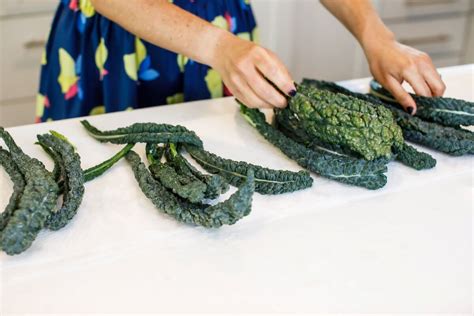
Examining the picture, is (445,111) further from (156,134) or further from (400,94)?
(156,134)

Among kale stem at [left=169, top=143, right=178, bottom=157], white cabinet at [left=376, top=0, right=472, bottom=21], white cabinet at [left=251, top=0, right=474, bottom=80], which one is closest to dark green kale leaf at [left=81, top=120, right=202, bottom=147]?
kale stem at [left=169, top=143, right=178, bottom=157]

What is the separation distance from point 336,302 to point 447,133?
44 cm

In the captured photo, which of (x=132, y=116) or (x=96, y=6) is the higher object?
(x=96, y=6)

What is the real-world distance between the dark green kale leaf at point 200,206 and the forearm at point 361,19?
0.51 meters

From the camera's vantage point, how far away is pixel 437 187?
91 centimetres

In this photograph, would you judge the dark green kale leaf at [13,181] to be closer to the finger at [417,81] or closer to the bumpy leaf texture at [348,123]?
the bumpy leaf texture at [348,123]

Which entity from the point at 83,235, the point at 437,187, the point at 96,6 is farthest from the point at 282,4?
the point at 83,235

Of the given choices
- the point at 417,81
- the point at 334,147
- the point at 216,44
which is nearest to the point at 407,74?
the point at 417,81

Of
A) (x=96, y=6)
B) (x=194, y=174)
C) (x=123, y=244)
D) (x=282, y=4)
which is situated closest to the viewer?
(x=123, y=244)

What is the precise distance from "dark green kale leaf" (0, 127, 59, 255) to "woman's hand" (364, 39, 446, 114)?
0.61 meters

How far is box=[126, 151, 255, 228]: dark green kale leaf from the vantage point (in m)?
0.76

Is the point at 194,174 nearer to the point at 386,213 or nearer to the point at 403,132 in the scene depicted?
the point at 386,213

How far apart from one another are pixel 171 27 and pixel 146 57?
275mm

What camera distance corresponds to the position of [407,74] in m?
1.10
